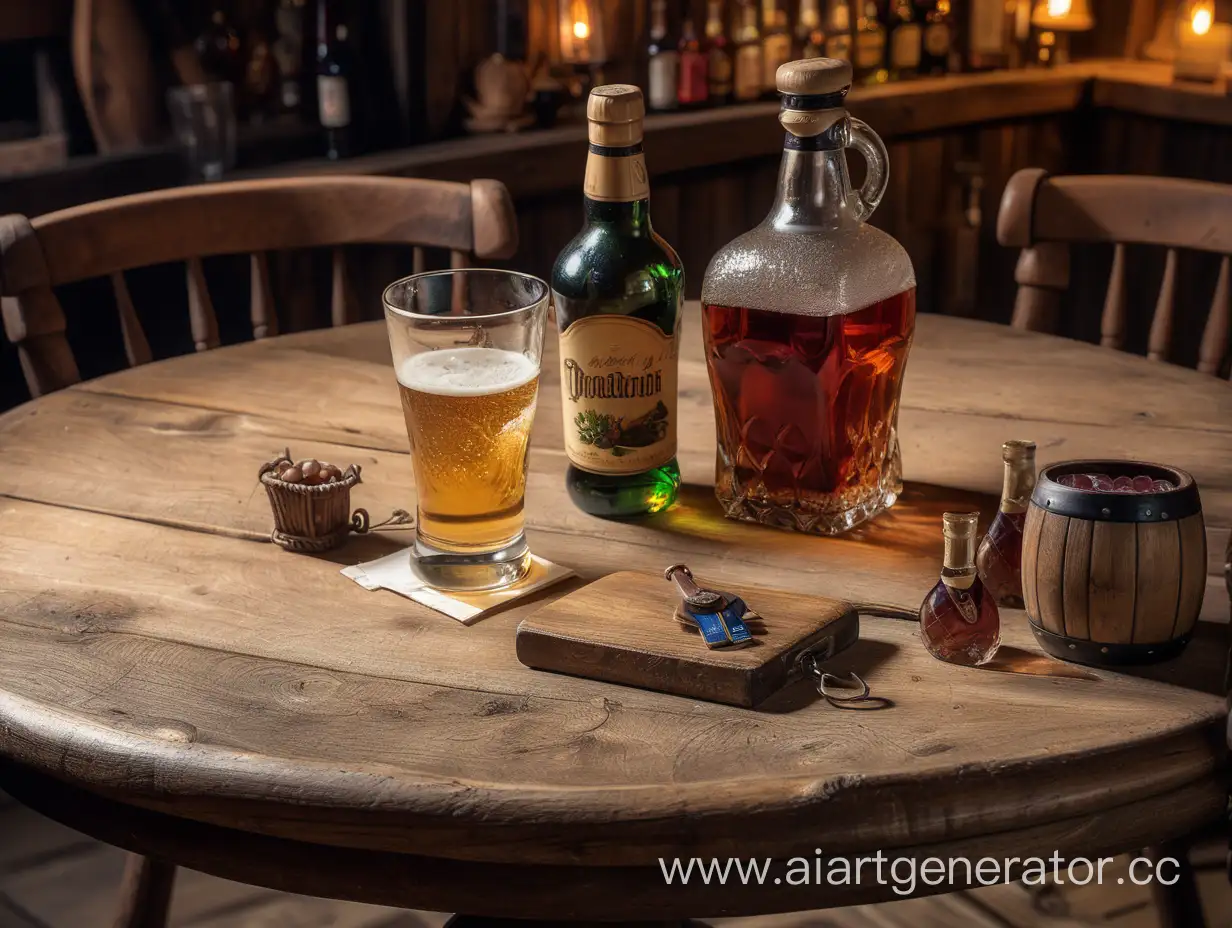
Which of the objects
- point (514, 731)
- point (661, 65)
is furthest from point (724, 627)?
point (661, 65)

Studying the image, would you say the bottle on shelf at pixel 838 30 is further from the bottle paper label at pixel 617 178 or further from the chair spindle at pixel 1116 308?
the bottle paper label at pixel 617 178

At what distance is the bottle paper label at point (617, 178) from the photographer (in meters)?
1.00

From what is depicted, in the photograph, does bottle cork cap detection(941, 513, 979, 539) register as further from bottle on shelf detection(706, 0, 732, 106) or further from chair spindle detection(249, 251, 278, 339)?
bottle on shelf detection(706, 0, 732, 106)

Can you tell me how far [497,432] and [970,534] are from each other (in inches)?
12.0

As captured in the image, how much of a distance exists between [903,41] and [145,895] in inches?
107

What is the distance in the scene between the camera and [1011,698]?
0.81 meters

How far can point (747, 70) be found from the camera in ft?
10.6

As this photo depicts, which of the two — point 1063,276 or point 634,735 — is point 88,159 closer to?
point 1063,276

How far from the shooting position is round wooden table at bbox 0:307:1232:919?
2.32 ft

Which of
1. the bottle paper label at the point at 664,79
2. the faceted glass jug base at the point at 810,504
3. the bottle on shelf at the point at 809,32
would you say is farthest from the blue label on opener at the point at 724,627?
the bottle on shelf at the point at 809,32

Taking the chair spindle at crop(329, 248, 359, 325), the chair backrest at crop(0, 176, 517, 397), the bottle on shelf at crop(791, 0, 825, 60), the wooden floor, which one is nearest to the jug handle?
the chair backrest at crop(0, 176, 517, 397)

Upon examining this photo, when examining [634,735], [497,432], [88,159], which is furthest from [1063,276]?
[88,159]

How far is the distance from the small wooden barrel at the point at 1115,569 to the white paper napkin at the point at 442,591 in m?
0.32

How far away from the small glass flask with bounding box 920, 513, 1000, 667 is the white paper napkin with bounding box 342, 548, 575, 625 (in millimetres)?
258
